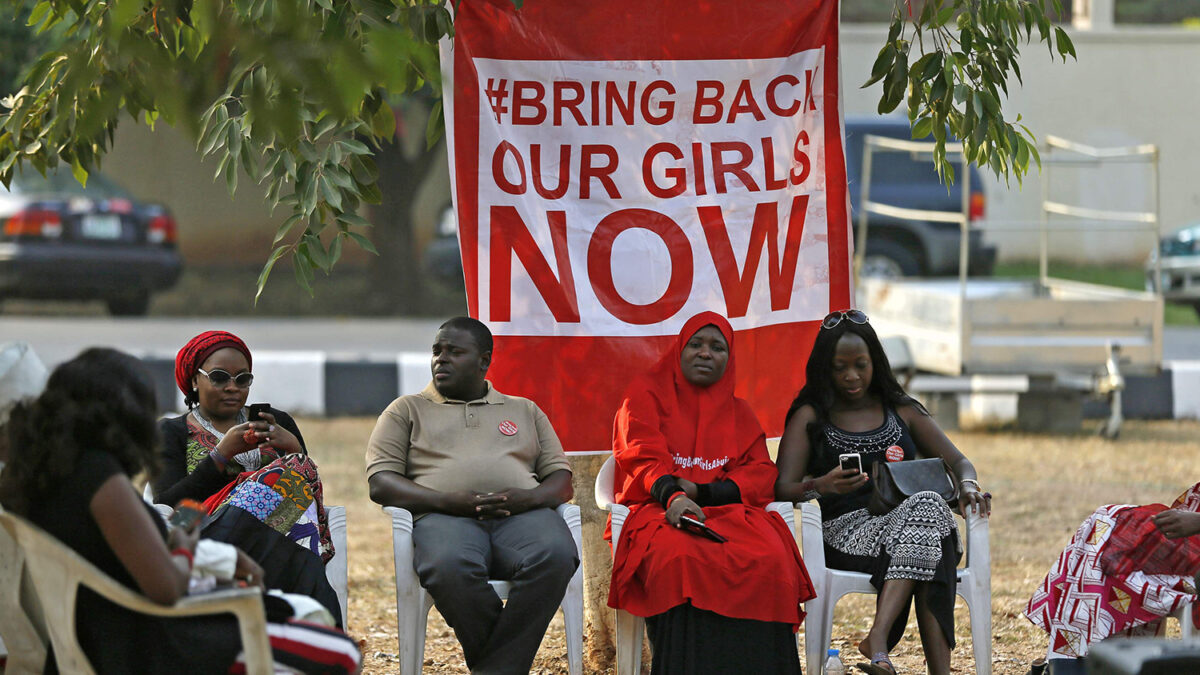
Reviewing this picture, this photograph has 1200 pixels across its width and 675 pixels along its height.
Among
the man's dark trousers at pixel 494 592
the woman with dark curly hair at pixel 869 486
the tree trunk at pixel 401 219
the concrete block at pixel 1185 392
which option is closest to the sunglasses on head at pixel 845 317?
the woman with dark curly hair at pixel 869 486

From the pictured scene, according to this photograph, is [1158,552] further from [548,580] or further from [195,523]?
[195,523]

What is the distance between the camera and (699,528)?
15.0ft

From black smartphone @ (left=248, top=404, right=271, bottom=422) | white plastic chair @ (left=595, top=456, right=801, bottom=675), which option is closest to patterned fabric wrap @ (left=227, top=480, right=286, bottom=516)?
black smartphone @ (left=248, top=404, right=271, bottom=422)

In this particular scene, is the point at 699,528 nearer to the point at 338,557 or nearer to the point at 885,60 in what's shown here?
the point at 338,557

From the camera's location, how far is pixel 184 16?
443cm

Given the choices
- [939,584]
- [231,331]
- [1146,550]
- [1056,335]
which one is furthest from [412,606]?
[231,331]

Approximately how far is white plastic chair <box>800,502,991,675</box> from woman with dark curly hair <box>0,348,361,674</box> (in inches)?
69.5

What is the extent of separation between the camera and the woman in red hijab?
446cm

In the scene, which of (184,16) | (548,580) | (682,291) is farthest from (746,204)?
(184,16)

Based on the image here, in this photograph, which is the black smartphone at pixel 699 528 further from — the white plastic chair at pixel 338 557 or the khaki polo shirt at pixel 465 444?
the white plastic chair at pixel 338 557

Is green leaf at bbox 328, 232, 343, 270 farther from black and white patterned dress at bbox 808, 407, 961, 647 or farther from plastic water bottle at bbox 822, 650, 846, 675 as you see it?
plastic water bottle at bbox 822, 650, 846, 675

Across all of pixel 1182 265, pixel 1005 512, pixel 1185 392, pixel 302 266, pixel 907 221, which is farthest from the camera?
pixel 1182 265

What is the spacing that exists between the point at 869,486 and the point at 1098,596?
32.4 inches

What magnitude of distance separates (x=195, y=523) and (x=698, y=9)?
2967 millimetres
